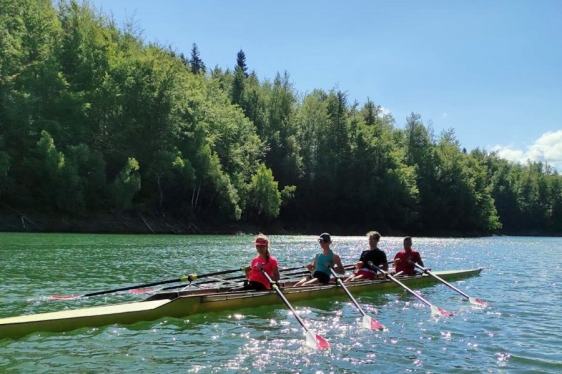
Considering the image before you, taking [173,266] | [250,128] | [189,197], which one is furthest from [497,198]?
[173,266]

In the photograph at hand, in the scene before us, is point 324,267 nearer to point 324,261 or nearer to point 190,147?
point 324,261

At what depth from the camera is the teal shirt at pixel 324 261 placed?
47.1ft

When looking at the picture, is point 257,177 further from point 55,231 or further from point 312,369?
point 312,369

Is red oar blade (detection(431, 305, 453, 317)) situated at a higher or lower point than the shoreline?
lower

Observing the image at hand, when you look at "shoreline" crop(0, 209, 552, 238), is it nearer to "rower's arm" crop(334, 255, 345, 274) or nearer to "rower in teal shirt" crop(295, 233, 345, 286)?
"rower in teal shirt" crop(295, 233, 345, 286)

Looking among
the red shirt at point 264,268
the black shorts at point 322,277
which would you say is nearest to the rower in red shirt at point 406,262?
the black shorts at point 322,277

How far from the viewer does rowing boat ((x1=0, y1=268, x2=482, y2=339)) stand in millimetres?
9201

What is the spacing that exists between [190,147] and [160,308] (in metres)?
48.5

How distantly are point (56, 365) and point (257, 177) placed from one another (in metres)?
56.5

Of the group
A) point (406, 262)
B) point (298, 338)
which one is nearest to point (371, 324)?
point (298, 338)

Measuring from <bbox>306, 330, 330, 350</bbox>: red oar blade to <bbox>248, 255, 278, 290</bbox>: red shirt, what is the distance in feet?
10.7

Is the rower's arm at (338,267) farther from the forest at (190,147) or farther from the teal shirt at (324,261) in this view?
the forest at (190,147)

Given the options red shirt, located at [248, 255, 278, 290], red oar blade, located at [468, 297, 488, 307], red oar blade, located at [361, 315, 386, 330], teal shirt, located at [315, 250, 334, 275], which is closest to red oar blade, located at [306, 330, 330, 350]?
red oar blade, located at [361, 315, 386, 330]

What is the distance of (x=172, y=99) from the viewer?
57750 millimetres
